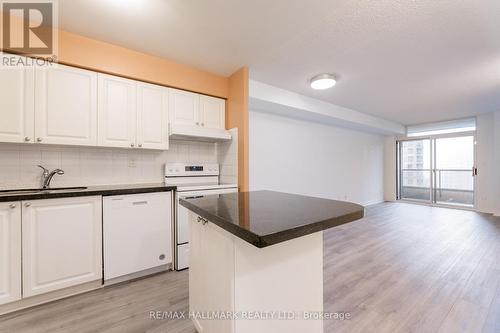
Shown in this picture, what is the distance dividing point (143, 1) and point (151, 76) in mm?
867

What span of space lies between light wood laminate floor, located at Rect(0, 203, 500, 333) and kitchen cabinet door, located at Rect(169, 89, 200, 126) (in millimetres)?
1815

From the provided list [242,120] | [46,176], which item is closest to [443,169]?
[242,120]

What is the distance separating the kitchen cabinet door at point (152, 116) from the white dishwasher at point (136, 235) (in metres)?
0.64

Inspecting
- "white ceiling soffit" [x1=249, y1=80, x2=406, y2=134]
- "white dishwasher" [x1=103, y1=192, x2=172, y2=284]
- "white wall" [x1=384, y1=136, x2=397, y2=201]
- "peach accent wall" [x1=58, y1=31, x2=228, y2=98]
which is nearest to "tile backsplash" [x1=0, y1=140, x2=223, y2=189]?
"white dishwasher" [x1=103, y1=192, x2=172, y2=284]

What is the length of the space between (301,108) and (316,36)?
1.67 metres

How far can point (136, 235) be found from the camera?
210 cm

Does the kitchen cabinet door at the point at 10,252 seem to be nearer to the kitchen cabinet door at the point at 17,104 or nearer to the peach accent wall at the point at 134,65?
the kitchen cabinet door at the point at 17,104

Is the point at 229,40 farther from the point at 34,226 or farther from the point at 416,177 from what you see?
the point at 416,177

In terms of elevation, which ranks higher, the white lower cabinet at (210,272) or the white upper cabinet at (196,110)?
the white upper cabinet at (196,110)

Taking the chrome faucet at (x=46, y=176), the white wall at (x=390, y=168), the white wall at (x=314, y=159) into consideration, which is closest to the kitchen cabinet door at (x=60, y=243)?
the chrome faucet at (x=46, y=176)

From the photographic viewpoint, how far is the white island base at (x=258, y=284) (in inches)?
35.9

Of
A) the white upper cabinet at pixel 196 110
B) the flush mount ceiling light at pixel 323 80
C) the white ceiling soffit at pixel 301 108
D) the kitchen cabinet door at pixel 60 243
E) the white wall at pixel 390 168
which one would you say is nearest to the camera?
the kitchen cabinet door at pixel 60 243

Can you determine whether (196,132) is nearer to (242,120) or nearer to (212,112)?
(212,112)

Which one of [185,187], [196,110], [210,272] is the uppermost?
[196,110]
